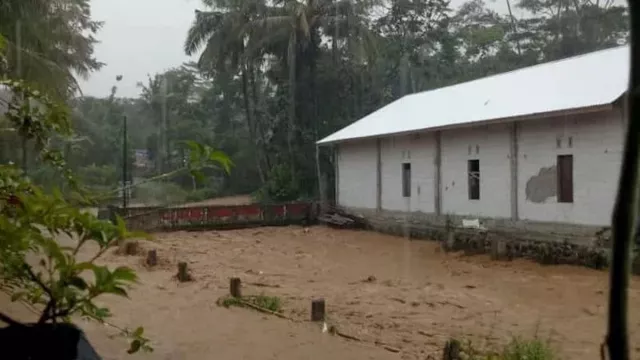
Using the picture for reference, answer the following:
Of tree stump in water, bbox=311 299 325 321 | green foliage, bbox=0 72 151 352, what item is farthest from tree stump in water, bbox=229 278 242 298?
green foliage, bbox=0 72 151 352

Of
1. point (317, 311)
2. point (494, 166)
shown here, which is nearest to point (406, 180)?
point (494, 166)

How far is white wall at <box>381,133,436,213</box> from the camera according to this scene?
13.8m

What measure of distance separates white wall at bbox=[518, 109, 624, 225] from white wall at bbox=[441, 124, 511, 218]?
0.45m

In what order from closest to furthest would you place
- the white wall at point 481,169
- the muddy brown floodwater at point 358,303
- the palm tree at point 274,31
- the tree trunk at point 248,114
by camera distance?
the muddy brown floodwater at point 358,303 → the white wall at point 481,169 → the palm tree at point 274,31 → the tree trunk at point 248,114

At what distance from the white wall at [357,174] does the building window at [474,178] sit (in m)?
3.64

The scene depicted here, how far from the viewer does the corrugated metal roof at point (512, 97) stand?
31.4ft

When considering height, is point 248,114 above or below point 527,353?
above

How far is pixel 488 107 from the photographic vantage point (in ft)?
39.8

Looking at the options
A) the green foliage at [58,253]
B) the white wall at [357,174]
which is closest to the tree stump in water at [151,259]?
the white wall at [357,174]

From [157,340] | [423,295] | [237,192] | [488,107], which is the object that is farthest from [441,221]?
[157,340]

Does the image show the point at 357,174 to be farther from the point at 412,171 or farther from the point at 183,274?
the point at 183,274

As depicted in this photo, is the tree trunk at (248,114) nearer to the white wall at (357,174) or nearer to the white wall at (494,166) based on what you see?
the white wall at (357,174)

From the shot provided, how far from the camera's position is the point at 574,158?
10.0 m

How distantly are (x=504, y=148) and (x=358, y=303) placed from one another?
214 inches
